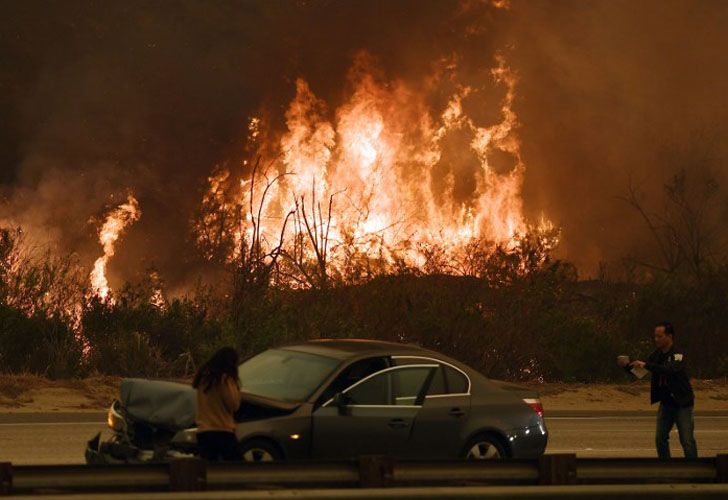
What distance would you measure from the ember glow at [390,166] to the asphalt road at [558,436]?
3004 cm

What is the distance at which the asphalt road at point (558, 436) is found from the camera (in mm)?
16578

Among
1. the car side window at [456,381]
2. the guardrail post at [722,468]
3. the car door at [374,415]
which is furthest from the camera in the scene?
the car side window at [456,381]

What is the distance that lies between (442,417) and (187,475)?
464 centimetres

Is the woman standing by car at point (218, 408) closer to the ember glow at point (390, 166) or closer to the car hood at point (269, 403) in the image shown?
the car hood at point (269, 403)

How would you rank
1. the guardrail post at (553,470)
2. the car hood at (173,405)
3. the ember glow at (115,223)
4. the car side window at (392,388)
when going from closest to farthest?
the guardrail post at (553,470), the car hood at (173,405), the car side window at (392,388), the ember glow at (115,223)

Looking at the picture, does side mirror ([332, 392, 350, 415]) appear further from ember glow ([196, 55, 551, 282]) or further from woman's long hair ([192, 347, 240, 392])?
ember glow ([196, 55, 551, 282])

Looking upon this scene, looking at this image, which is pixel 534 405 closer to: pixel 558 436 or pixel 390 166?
pixel 558 436

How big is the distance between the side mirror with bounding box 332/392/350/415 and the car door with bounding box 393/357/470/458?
0.83 m

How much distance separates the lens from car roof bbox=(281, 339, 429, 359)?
13.3 meters

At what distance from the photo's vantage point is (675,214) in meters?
53.9

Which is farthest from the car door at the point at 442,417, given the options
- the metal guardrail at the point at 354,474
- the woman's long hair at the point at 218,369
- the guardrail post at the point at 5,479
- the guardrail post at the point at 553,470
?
the guardrail post at the point at 5,479

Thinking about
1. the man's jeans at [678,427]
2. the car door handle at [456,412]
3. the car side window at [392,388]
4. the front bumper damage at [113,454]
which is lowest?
the front bumper damage at [113,454]

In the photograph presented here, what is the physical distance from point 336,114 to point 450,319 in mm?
29198

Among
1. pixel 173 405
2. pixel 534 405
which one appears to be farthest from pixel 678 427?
pixel 173 405
